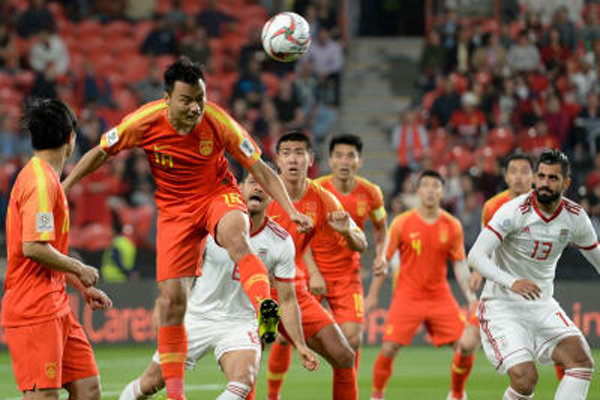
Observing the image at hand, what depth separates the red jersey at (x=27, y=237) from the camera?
6.16 m

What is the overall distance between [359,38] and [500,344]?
15745mm

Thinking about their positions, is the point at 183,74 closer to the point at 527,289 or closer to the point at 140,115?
the point at 140,115

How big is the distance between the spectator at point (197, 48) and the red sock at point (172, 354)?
13470 millimetres

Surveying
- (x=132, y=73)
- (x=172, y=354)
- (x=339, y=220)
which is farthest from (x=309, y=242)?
(x=132, y=73)

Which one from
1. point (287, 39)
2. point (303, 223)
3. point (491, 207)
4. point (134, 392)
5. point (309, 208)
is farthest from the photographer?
point (491, 207)

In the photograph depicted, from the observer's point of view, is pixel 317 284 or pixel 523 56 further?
pixel 523 56

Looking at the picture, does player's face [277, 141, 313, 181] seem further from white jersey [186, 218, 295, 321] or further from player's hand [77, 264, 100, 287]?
player's hand [77, 264, 100, 287]

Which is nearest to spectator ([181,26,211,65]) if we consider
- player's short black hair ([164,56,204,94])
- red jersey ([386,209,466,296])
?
red jersey ([386,209,466,296])

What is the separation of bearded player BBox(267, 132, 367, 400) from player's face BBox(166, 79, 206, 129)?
1.40 meters

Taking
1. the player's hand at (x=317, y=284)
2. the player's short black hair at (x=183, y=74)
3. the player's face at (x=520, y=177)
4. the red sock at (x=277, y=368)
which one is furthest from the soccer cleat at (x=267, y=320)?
the player's face at (x=520, y=177)

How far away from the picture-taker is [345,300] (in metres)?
9.84

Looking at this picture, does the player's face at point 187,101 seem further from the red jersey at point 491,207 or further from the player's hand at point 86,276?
the red jersey at point 491,207

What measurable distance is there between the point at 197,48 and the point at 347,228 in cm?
1275

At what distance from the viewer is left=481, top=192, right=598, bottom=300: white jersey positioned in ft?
26.9
